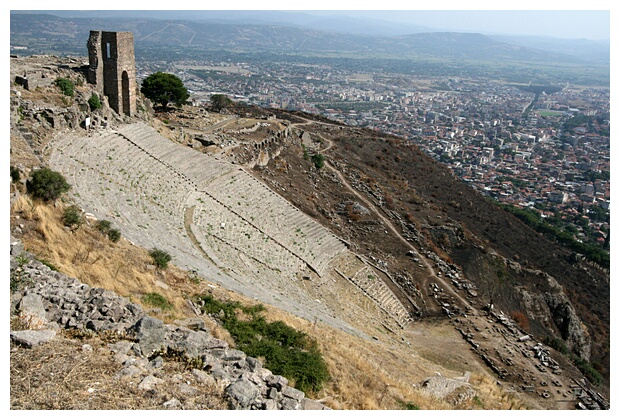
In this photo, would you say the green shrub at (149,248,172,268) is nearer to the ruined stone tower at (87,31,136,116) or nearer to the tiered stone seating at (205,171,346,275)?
the tiered stone seating at (205,171,346,275)

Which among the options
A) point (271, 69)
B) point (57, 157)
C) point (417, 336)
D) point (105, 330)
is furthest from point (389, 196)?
point (271, 69)

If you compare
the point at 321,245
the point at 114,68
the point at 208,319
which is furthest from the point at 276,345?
the point at 114,68

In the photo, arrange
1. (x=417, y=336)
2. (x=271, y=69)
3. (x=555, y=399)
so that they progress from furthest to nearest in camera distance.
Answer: (x=271, y=69) < (x=417, y=336) < (x=555, y=399)

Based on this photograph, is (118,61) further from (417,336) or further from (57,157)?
(417,336)

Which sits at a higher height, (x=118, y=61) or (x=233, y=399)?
(x=118, y=61)

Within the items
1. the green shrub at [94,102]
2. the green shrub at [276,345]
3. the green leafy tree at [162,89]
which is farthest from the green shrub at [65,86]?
the green shrub at [276,345]

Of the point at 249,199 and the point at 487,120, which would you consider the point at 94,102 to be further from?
the point at 487,120

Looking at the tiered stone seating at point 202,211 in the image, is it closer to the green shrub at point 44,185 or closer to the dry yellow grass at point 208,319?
the dry yellow grass at point 208,319
